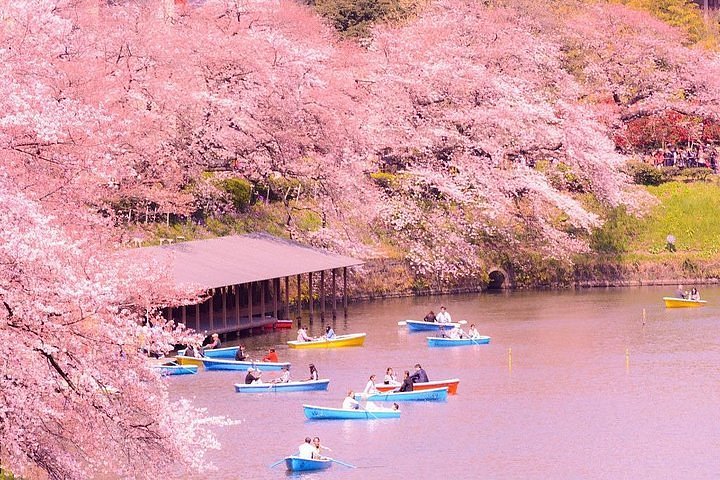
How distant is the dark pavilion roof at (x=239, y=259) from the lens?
145 ft

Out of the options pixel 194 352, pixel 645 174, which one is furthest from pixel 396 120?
pixel 194 352

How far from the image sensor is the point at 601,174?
64.2 meters

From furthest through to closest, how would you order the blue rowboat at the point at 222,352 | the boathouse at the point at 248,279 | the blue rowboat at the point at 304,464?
the boathouse at the point at 248,279, the blue rowboat at the point at 222,352, the blue rowboat at the point at 304,464

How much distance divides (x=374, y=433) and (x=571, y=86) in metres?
40.8

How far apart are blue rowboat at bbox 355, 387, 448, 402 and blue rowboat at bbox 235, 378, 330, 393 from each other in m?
2.05

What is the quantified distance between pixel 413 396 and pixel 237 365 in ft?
22.6

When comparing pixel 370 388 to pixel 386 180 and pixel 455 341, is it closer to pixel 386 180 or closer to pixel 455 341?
pixel 455 341

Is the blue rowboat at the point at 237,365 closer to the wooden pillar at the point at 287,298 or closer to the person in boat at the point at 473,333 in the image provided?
the person in boat at the point at 473,333

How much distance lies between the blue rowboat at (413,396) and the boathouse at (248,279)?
27.2ft

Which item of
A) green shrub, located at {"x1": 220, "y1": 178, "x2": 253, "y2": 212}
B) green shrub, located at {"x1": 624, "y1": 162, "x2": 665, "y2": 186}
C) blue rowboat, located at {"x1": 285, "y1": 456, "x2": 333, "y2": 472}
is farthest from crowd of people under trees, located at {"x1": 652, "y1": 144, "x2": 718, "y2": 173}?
blue rowboat, located at {"x1": 285, "y1": 456, "x2": 333, "y2": 472}

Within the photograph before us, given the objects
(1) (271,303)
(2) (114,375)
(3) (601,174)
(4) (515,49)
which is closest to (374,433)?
(2) (114,375)

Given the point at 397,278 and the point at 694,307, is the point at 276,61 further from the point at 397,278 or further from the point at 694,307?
the point at 694,307

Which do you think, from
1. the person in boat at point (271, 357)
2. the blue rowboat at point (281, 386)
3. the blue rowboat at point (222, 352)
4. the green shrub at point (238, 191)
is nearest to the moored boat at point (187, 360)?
the blue rowboat at point (222, 352)

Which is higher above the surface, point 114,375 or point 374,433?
point 114,375
